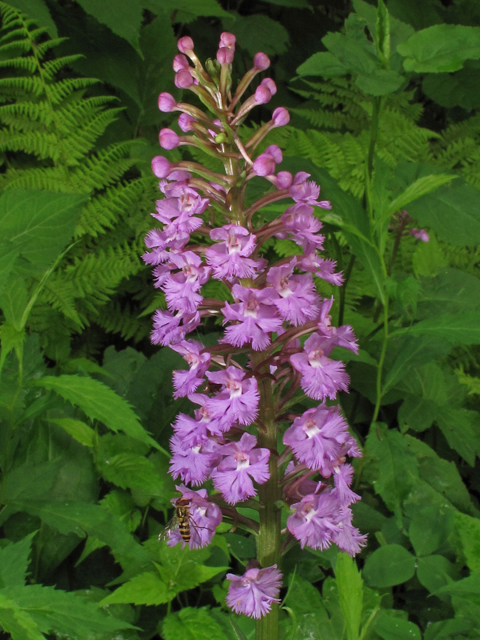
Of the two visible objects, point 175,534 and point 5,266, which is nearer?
point 5,266

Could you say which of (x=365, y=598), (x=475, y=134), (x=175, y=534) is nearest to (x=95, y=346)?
(x=175, y=534)

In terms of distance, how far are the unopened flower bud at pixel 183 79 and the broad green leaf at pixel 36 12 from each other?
1966 mm

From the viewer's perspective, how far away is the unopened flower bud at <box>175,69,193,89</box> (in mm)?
1302

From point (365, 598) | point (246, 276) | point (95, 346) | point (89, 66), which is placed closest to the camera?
point (246, 276)

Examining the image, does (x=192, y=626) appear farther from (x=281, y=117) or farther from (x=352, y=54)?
(x=352, y=54)

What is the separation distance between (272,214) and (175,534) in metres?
1.16

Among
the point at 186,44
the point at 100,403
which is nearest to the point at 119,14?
the point at 186,44

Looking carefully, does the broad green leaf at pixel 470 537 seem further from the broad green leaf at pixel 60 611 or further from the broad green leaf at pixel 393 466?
the broad green leaf at pixel 60 611

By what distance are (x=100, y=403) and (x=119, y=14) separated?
2232 mm

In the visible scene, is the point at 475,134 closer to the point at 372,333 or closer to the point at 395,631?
the point at 372,333

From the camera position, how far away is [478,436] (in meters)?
2.14

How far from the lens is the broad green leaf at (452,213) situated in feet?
6.59

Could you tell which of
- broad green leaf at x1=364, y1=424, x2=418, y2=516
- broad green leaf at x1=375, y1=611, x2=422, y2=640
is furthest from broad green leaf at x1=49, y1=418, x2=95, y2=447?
broad green leaf at x1=375, y1=611, x2=422, y2=640

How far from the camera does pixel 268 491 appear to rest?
1354 millimetres
